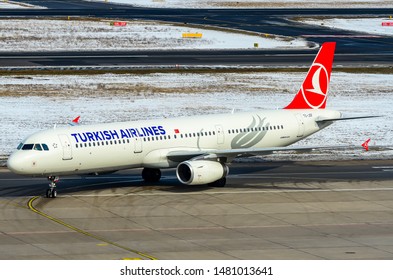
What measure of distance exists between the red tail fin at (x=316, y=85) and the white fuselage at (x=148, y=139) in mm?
687

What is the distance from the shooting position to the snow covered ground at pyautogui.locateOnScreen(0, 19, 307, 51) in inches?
5037

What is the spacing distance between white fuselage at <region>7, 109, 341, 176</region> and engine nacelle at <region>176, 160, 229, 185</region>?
1760 millimetres

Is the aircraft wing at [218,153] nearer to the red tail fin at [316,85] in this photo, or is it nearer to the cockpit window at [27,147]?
the red tail fin at [316,85]

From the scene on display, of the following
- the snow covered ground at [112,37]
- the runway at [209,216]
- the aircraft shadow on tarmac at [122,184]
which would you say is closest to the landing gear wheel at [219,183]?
the aircraft shadow on tarmac at [122,184]

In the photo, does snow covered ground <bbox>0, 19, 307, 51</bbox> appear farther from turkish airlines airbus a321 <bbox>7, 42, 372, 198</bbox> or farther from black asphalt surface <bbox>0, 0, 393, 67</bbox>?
turkish airlines airbus a321 <bbox>7, 42, 372, 198</bbox>

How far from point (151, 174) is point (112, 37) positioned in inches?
3067

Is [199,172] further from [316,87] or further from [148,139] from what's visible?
[316,87]

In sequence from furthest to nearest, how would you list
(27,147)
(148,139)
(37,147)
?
(148,139)
(27,147)
(37,147)

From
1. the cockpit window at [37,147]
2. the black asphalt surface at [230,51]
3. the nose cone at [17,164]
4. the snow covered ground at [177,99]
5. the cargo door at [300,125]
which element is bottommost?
the nose cone at [17,164]

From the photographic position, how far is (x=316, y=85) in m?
65.0

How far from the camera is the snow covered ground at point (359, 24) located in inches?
5955

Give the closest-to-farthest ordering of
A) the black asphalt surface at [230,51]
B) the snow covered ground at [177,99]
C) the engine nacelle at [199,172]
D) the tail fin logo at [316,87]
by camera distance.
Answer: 1. the engine nacelle at [199,172]
2. the tail fin logo at [316,87]
3. the snow covered ground at [177,99]
4. the black asphalt surface at [230,51]

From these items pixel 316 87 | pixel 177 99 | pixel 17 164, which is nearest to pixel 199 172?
pixel 17 164
